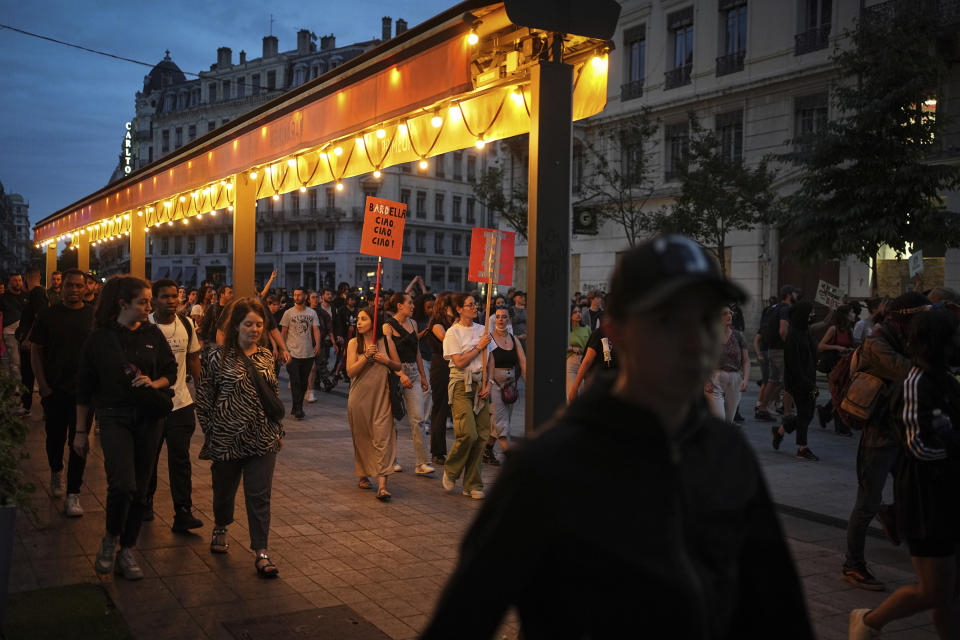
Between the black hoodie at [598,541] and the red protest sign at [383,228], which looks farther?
the red protest sign at [383,228]

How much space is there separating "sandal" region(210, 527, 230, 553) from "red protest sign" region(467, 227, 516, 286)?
3.93 meters

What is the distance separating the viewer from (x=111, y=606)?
17.1ft

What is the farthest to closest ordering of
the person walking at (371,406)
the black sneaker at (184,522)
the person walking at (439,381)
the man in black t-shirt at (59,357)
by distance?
the person walking at (439,381) < the person walking at (371,406) < the man in black t-shirt at (59,357) < the black sneaker at (184,522)

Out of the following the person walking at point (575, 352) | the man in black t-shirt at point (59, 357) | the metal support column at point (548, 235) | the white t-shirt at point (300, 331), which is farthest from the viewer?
the white t-shirt at point (300, 331)

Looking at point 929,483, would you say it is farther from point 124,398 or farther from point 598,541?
point 124,398

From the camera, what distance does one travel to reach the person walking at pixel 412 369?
31.8ft

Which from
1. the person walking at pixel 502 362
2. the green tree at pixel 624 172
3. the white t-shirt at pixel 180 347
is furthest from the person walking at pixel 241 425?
the green tree at pixel 624 172

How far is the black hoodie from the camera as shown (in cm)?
151

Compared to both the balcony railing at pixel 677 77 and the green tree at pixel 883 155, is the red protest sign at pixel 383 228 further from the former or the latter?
the balcony railing at pixel 677 77

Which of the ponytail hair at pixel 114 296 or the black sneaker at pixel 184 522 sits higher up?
the ponytail hair at pixel 114 296

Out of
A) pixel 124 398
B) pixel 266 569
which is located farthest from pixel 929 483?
pixel 124 398

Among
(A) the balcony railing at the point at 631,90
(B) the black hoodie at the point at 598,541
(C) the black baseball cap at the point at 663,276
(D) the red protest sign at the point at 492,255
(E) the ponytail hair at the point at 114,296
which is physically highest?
(A) the balcony railing at the point at 631,90

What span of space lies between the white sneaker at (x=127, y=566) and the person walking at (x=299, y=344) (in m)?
7.89

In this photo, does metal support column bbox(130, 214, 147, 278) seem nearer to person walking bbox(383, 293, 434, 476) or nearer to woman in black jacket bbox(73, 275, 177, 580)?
person walking bbox(383, 293, 434, 476)
